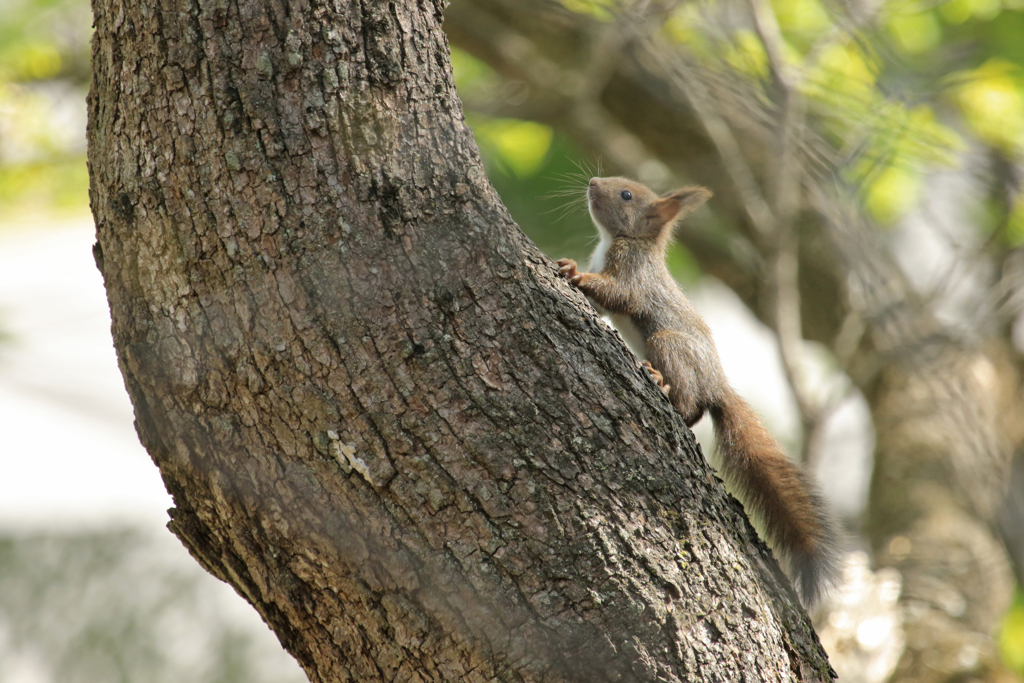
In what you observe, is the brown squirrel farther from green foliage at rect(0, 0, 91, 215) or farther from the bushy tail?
green foliage at rect(0, 0, 91, 215)

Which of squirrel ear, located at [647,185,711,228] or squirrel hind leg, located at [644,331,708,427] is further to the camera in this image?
squirrel ear, located at [647,185,711,228]

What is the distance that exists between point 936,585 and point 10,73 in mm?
8633

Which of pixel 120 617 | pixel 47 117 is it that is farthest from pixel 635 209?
pixel 47 117

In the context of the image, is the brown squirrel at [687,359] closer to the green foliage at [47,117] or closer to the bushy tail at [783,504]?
the bushy tail at [783,504]

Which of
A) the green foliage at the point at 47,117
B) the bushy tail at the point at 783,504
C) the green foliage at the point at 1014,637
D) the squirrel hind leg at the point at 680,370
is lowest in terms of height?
the green foliage at the point at 1014,637

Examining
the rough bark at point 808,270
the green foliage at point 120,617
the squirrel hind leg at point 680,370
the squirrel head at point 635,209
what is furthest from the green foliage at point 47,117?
the squirrel hind leg at point 680,370

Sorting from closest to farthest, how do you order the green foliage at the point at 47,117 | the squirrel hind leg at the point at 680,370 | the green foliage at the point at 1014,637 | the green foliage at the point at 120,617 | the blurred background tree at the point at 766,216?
the squirrel hind leg at the point at 680,370 < the blurred background tree at the point at 766,216 < the green foliage at the point at 120,617 < the green foliage at the point at 1014,637 < the green foliage at the point at 47,117

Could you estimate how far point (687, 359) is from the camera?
3357 millimetres

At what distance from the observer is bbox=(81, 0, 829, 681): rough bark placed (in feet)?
6.27

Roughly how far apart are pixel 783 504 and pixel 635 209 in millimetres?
1862

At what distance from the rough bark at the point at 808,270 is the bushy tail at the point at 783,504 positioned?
1587 mm

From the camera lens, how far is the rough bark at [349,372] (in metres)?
1.91

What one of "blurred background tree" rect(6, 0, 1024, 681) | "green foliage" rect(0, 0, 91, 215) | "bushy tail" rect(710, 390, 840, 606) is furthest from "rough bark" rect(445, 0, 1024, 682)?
"green foliage" rect(0, 0, 91, 215)

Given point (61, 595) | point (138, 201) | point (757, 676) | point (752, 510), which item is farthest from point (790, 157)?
point (61, 595)
